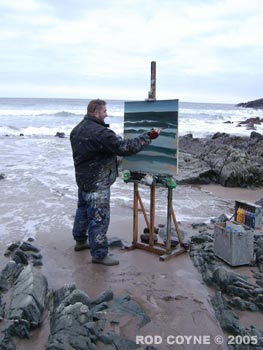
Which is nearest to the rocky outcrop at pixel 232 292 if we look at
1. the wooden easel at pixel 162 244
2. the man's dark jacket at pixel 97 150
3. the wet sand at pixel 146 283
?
the wet sand at pixel 146 283

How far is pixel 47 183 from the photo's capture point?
10.0m

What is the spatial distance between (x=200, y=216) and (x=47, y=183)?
171 inches

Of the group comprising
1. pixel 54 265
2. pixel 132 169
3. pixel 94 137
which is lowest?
pixel 54 265

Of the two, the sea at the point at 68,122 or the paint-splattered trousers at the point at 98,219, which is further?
the sea at the point at 68,122

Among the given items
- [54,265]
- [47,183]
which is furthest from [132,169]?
[47,183]

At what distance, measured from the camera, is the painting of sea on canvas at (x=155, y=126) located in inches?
198

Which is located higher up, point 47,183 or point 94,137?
point 94,137

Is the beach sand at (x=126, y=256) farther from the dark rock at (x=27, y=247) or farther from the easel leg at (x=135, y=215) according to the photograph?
the easel leg at (x=135, y=215)

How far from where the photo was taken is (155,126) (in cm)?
519

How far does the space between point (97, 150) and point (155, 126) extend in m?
0.90

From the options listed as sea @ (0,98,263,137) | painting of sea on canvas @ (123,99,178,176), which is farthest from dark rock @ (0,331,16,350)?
sea @ (0,98,263,137)

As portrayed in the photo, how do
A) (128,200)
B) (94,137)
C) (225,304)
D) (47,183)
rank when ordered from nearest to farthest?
(225,304) < (94,137) < (128,200) < (47,183)

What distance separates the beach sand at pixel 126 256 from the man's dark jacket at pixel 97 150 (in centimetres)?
104

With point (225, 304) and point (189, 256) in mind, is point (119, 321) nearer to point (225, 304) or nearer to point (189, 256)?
point (225, 304)
